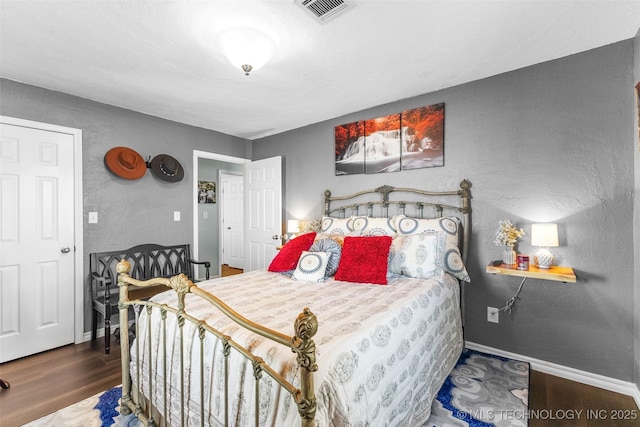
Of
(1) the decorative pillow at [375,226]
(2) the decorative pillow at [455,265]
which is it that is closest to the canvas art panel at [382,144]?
(1) the decorative pillow at [375,226]

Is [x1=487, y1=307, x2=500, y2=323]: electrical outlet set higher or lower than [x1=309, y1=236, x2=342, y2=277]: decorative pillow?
lower

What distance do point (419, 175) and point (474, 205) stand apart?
61 centimetres

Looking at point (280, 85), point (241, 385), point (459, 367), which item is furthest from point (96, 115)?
point (459, 367)

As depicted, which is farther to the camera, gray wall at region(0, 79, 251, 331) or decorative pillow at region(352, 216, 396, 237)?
decorative pillow at region(352, 216, 396, 237)

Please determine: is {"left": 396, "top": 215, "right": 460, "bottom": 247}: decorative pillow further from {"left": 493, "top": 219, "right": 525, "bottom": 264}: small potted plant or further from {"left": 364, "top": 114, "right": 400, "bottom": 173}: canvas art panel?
{"left": 364, "top": 114, "right": 400, "bottom": 173}: canvas art panel

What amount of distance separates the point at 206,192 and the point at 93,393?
3.98m

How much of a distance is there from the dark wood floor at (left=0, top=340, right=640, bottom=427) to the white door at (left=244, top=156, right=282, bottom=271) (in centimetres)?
204

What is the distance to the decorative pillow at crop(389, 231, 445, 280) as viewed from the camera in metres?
2.39

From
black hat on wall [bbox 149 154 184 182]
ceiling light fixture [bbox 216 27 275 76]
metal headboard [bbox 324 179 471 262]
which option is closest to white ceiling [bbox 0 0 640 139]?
ceiling light fixture [bbox 216 27 275 76]

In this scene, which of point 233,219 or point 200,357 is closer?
point 200,357

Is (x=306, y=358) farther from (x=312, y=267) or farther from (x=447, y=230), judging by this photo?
(x=447, y=230)

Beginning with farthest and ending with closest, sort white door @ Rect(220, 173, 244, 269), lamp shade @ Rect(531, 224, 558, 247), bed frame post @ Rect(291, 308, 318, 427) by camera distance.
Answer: white door @ Rect(220, 173, 244, 269) → lamp shade @ Rect(531, 224, 558, 247) → bed frame post @ Rect(291, 308, 318, 427)

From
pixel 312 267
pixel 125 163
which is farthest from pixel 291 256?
pixel 125 163

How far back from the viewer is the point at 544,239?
2168 millimetres
